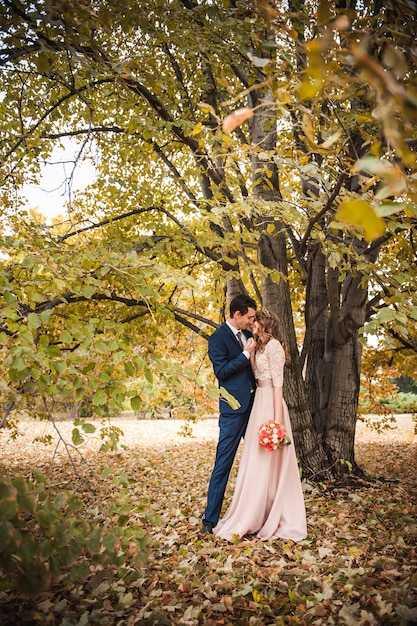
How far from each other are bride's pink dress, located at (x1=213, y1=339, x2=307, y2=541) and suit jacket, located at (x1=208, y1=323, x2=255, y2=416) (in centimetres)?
14

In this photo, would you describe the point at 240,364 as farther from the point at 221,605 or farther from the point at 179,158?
the point at 179,158

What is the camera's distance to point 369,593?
298 centimetres

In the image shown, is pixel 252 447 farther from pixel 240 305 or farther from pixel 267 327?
pixel 240 305

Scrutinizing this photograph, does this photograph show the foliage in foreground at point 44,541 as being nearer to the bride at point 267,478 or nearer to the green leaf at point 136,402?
the green leaf at point 136,402

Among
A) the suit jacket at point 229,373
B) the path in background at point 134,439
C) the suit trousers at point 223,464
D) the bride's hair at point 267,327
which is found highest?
the bride's hair at point 267,327

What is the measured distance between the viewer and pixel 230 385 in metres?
4.47

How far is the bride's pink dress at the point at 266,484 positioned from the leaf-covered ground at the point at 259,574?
0.16m

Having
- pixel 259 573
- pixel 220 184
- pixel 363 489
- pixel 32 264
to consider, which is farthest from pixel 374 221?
pixel 363 489

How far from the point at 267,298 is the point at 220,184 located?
1.65 metres

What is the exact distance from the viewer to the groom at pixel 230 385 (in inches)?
171

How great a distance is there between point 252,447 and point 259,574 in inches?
48.7

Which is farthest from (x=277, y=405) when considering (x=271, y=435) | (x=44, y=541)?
(x=44, y=541)

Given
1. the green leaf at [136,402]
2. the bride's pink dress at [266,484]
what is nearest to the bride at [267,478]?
the bride's pink dress at [266,484]

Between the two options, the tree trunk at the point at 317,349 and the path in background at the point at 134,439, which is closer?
the tree trunk at the point at 317,349
